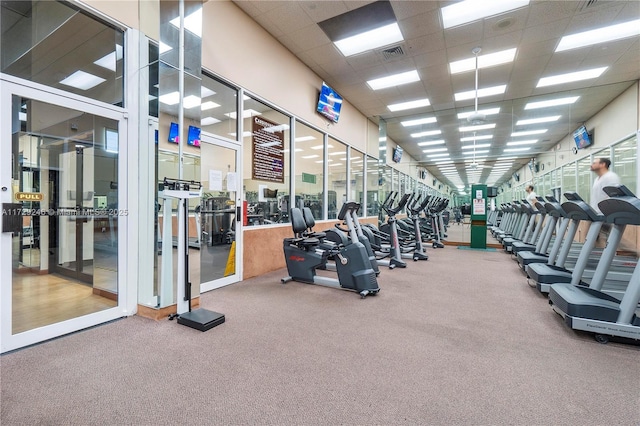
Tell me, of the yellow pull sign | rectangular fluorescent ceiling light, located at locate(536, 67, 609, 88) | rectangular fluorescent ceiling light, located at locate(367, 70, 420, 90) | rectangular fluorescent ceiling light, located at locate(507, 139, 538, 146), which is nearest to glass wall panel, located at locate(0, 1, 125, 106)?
the yellow pull sign

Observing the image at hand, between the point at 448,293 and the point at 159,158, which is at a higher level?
the point at 159,158

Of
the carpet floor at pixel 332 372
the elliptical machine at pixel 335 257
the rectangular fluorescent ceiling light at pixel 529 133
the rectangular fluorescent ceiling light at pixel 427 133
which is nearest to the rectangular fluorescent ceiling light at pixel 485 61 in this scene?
the elliptical machine at pixel 335 257

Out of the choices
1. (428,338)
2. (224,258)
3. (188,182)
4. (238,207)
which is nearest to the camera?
(428,338)

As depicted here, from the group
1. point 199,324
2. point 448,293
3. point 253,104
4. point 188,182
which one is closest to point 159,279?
point 199,324

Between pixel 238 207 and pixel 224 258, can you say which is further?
pixel 224 258

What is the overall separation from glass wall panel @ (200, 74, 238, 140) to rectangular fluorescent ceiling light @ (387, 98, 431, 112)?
551 cm

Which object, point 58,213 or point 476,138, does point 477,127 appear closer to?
point 476,138

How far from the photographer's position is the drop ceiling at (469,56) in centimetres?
447

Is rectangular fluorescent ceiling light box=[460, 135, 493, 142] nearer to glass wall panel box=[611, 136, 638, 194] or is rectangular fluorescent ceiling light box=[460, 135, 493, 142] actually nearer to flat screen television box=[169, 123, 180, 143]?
glass wall panel box=[611, 136, 638, 194]

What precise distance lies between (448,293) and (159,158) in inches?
154

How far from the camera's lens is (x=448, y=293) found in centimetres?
389

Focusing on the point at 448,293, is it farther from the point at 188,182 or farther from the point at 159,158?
the point at 159,158

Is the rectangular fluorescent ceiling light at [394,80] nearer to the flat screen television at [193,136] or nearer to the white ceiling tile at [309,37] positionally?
the white ceiling tile at [309,37]

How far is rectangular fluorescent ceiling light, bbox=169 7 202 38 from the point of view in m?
2.98
